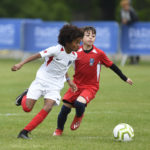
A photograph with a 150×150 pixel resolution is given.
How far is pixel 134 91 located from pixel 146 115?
143 inches

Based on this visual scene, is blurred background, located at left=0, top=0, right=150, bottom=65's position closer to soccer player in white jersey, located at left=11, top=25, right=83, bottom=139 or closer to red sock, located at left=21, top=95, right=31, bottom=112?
soccer player in white jersey, located at left=11, top=25, right=83, bottom=139

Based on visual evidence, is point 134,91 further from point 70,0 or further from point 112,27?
point 70,0

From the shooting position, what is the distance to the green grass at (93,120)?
22.3 feet

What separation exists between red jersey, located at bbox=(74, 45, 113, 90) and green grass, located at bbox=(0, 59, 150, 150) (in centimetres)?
73

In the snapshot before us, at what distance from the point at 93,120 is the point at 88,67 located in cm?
131

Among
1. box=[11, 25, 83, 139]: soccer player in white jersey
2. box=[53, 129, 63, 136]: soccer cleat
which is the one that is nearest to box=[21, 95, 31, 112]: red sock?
box=[11, 25, 83, 139]: soccer player in white jersey

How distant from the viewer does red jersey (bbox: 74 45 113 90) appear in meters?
8.02

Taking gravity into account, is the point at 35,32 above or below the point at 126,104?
above

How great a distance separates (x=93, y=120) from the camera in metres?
9.02

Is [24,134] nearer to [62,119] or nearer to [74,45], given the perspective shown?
[62,119]

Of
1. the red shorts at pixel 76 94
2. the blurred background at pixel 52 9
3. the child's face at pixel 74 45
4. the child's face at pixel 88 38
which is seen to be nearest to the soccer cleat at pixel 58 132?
the red shorts at pixel 76 94

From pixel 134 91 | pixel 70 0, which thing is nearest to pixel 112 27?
pixel 134 91

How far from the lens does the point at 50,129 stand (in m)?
8.22

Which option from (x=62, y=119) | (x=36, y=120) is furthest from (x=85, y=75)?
(x=36, y=120)
